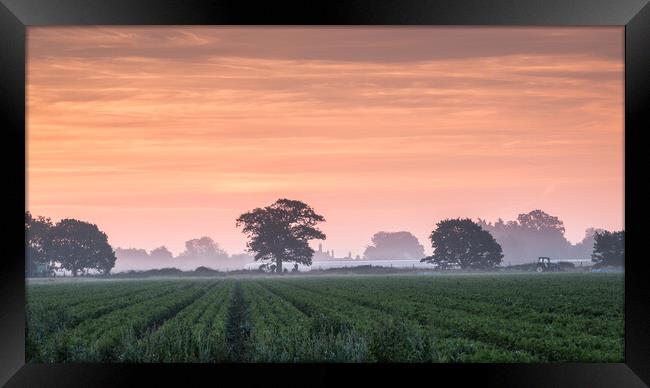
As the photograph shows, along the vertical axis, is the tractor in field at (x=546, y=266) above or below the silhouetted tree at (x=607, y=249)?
below

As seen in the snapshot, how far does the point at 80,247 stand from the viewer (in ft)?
219

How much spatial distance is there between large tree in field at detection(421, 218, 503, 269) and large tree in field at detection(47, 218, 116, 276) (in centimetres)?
2878

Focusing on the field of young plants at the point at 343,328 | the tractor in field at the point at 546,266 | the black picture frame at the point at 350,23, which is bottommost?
the tractor in field at the point at 546,266

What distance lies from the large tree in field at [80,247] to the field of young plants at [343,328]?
36.3 metres

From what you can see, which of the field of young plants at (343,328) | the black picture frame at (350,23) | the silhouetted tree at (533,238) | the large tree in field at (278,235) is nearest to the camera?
the black picture frame at (350,23)

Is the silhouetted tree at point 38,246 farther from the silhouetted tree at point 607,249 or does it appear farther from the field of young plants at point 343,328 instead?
the silhouetted tree at point 607,249

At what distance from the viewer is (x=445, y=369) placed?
25.8 ft

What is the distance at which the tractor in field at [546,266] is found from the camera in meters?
67.1

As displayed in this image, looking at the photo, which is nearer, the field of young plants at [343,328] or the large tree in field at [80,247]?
the field of young plants at [343,328]

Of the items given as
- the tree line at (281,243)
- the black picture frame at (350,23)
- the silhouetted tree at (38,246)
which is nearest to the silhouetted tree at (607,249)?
the tree line at (281,243)

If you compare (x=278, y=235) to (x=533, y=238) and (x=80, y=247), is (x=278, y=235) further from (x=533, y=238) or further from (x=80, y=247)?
(x=533, y=238)

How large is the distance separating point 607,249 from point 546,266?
5680mm

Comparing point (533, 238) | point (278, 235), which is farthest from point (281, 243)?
point (533, 238)

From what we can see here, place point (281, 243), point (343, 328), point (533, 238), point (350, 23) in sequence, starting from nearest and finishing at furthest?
point (350, 23) → point (343, 328) → point (281, 243) → point (533, 238)
